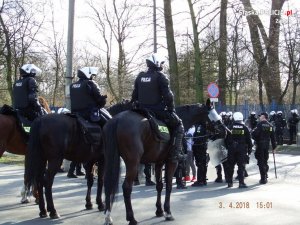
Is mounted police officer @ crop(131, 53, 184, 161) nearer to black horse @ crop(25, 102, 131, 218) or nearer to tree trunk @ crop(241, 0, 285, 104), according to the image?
black horse @ crop(25, 102, 131, 218)

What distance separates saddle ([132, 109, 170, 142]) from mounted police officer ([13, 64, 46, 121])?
2440 mm

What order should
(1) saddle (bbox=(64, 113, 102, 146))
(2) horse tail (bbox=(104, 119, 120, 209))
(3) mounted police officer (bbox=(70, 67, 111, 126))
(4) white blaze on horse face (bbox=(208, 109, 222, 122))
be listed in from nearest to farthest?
(2) horse tail (bbox=(104, 119, 120, 209)) < (1) saddle (bbox=(64, 113, 102, 146)) < (3) mounted police officer (bbox=(70, 67, 111, 126)) < (4) white blaze on horse face (bbox=(208, 109, 222, 122))

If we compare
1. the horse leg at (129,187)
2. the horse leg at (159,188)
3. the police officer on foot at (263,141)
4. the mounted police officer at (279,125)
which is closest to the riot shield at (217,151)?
the police officer on foot at (263,141)

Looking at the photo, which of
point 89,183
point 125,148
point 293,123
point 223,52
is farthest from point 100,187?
point 293,123

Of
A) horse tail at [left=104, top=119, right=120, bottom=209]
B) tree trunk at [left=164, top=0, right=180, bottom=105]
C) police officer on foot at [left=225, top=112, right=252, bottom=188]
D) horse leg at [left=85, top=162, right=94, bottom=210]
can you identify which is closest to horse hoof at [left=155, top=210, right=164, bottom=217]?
horse tail at [left=104, top=119, right=120, bottom=209]

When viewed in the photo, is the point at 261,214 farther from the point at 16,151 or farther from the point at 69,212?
the point at 16,151

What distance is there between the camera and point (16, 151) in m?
9.98

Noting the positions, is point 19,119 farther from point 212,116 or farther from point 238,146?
point 238,146

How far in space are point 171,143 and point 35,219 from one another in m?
2.63

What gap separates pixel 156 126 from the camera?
801 cm

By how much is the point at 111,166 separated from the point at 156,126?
957 mm

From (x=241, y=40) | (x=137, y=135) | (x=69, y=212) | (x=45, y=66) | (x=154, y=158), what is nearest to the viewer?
(x=137, y=135)

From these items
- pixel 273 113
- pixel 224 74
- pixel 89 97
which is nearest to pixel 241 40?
pixel 224 74

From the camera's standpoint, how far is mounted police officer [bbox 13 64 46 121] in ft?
31.2
